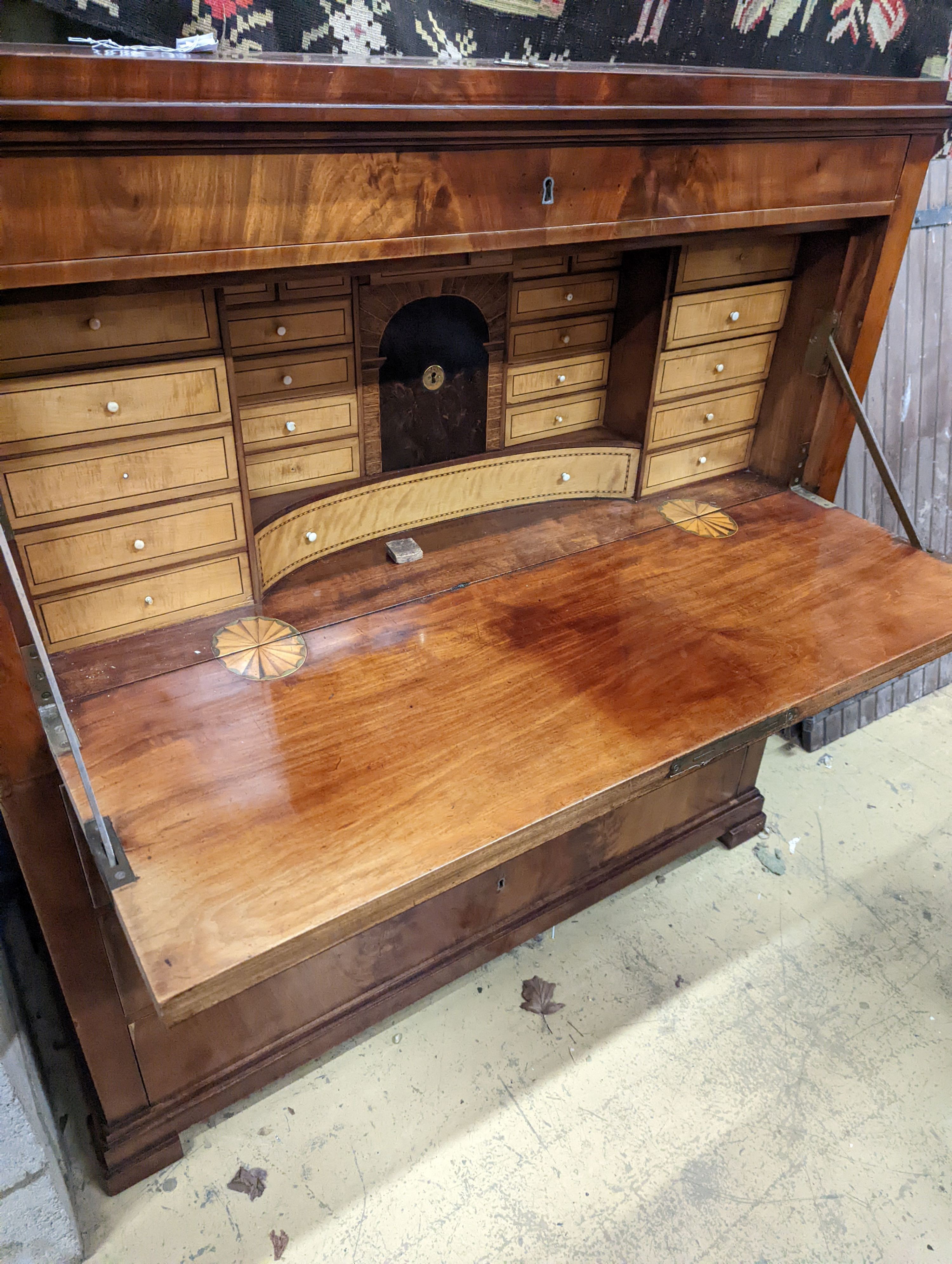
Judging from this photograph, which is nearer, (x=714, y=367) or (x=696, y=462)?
A: (x=714, y=367)

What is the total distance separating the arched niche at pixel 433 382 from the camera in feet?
5.64

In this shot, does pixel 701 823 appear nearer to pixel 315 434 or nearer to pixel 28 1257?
pixel 315 434

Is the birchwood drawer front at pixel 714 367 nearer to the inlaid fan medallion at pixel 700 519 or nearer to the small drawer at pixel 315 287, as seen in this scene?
the inlaid fan medallion at pixel 700 519

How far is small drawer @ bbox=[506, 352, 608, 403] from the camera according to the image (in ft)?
6.27

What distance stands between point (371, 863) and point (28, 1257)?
3.60 ft

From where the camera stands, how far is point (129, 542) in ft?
4.70

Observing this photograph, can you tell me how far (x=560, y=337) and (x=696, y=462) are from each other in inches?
18.8

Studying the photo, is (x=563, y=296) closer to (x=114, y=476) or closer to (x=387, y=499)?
(x=387, y=499)

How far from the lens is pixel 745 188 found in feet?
5.10

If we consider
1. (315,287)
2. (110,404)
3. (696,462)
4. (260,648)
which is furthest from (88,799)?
(696,462)

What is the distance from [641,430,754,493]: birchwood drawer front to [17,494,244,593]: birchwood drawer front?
100 cm

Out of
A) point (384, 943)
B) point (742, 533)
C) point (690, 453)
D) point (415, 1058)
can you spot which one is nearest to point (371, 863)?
point (384, 943)

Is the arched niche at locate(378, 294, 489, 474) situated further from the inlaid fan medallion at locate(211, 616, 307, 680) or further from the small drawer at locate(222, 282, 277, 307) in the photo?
the inlaid fan medallion at locate(211, 616, 307, 680)

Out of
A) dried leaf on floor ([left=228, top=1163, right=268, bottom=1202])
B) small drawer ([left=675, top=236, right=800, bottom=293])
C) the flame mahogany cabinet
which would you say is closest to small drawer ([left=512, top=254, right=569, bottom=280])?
the flame mahogany cabinet
